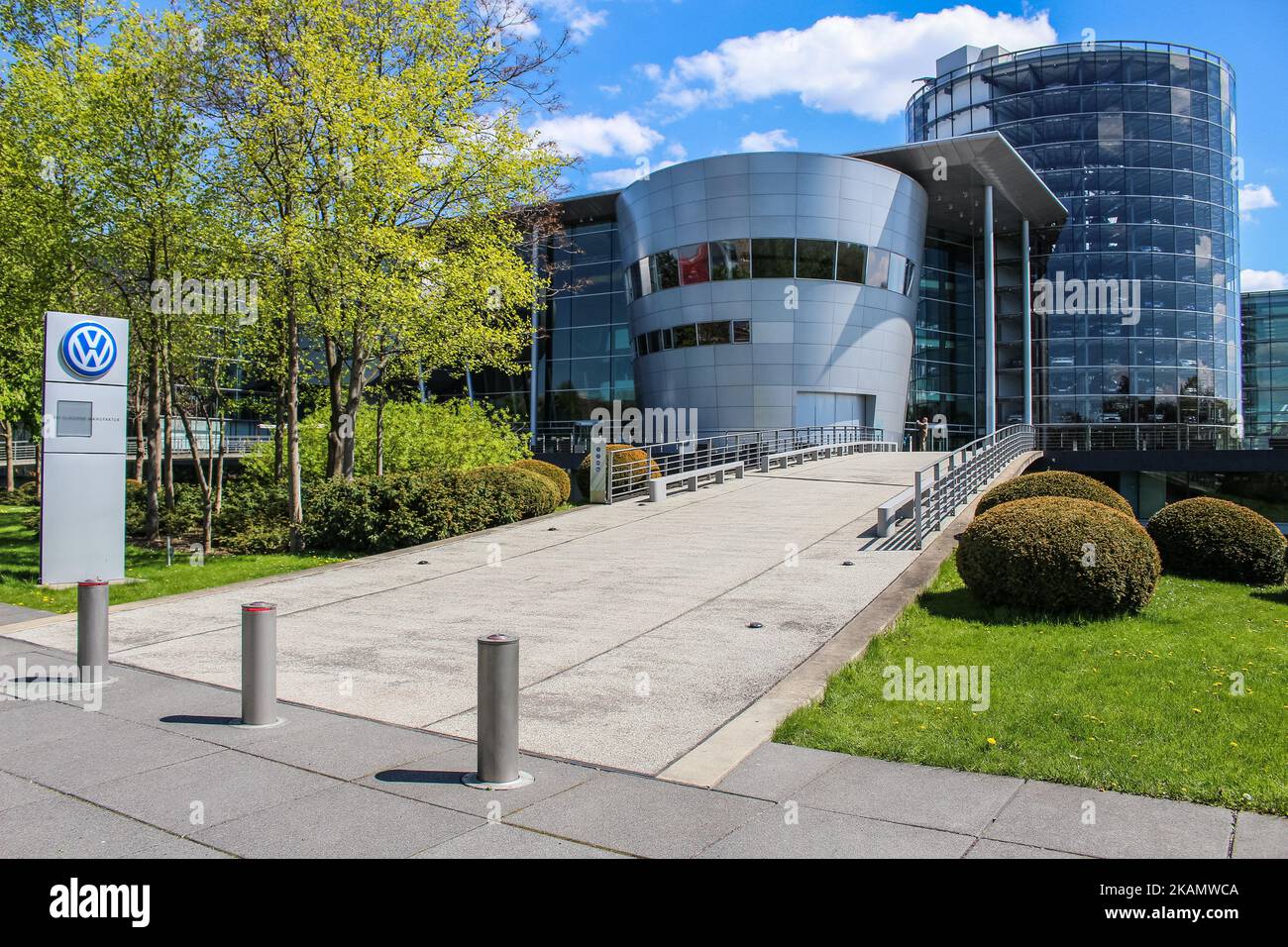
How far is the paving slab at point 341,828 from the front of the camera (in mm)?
4527

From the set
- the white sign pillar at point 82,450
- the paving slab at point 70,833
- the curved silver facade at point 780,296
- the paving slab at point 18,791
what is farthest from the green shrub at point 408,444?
the paving slab at point 70,833

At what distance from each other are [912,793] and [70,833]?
4.55m

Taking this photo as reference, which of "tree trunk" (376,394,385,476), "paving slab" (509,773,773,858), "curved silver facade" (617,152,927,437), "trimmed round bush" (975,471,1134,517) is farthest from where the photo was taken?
"curved silver facade" (617,152,927,437)

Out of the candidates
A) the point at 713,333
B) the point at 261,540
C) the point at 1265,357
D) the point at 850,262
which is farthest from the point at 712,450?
the point at 1265,357

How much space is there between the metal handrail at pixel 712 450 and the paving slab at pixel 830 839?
18.0 m

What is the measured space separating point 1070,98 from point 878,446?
2797cm

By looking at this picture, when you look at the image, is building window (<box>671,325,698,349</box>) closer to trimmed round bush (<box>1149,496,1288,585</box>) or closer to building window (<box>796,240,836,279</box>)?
building window (<box>796,240,836,279</box>)

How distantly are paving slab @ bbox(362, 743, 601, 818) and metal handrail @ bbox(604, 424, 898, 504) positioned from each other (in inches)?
664

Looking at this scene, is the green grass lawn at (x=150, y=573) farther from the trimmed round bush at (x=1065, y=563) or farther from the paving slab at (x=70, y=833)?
the trimmed round bush at (x=1065, y=563)

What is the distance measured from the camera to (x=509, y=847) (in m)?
4.57

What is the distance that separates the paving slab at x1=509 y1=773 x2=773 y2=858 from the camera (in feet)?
15.3

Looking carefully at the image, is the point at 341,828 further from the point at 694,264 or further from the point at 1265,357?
the point at 1265,357

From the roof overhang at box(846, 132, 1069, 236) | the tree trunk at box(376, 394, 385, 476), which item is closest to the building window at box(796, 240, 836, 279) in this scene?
the roof overhang at box(846, 132, 1069, 236)

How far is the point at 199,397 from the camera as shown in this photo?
30.1 metres
